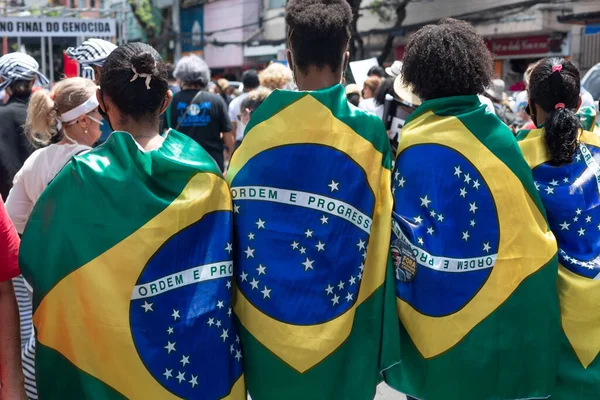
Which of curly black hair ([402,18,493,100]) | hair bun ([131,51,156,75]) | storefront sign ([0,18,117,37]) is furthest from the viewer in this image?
storefront sign ([0,18,117,37])

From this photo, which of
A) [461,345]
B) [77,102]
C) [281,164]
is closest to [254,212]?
[281,164]

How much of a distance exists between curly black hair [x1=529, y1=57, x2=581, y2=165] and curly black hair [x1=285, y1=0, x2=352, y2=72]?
0.89m

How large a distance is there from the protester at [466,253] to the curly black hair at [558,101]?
24 centimetres

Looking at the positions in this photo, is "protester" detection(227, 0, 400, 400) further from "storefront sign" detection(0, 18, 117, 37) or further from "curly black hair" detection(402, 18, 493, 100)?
"storefront sign" detection(0, 18, 117, 37)

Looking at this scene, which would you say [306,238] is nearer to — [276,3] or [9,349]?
[9,349]

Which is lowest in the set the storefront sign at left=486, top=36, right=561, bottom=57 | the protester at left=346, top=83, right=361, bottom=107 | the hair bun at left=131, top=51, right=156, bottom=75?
the storefront sign at left=486, top=36, right=561, bottom=57

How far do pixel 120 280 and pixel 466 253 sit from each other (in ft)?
3.98

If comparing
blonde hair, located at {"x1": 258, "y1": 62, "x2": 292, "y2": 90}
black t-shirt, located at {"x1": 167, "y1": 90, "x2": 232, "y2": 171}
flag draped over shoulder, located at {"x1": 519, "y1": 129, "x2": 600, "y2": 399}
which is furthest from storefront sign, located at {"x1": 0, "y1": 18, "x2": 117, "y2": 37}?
flag draped over shoulder, located at {"x1": 519, "y1": 129, "x2": 600, "y2": 399}

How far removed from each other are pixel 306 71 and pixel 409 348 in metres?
1.08

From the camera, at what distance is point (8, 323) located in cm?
222

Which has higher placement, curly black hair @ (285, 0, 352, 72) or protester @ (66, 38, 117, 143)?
curly black hair @ (285, 0, 352, 72)

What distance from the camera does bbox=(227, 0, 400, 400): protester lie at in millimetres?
2432

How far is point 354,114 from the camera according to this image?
250 centimetres

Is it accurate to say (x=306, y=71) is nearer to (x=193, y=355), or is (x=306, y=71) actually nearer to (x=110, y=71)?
(x=110, y=71)
